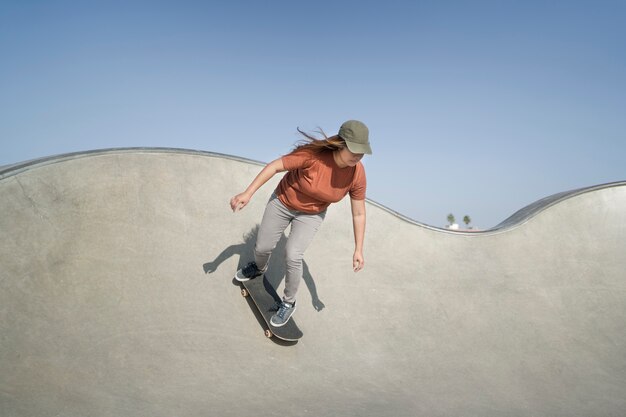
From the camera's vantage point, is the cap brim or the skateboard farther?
the skateboard

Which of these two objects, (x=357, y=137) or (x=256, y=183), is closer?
(x=357, y=137)

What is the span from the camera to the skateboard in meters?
4.01

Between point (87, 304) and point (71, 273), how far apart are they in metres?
0.41

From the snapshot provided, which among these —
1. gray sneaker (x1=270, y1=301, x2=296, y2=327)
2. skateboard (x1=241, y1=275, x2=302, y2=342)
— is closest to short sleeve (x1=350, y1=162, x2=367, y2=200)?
gray sneaker (x1=270, y1=301, x2=296, y2=327)

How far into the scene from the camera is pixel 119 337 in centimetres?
354

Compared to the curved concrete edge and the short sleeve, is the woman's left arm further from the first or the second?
the curved concrete edge

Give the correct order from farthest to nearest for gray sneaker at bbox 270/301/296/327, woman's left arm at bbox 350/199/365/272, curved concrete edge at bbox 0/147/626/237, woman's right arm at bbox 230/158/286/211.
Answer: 1. curved concrete edge at bbox 0/147/626/237
2. gray sneaker at bbox 270/301/296/327
3. woman's left arm at bbox 350/199/365/272
4. woman's right arm at bbox 230/158/286/211

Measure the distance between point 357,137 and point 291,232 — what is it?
1213 millimetres

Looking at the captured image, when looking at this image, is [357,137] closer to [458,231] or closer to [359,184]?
[359,184]

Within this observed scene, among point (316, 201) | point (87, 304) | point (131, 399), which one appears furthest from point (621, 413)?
point (87, 304)

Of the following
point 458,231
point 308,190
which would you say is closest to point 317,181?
point 308,190

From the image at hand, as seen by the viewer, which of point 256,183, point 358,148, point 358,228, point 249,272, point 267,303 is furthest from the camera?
point 249,272

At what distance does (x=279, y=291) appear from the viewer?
5031 millimetres

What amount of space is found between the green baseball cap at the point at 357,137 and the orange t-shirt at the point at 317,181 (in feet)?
1.19
